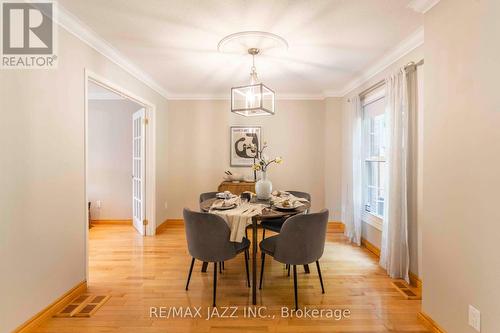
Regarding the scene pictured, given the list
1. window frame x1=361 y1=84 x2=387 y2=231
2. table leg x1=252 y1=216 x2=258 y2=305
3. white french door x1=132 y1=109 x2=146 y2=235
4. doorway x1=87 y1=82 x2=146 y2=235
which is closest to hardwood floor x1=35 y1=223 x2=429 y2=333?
table leg x1=252 y1=216 x2=258 y2=305

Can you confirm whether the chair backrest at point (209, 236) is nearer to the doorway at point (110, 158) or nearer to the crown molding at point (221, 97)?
the crown molding at point (221, 97)

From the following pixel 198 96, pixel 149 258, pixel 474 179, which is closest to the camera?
pixel 474 179

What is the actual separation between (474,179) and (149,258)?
3359 mm

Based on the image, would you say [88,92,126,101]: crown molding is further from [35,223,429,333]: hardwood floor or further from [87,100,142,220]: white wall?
[35,223,429,333]: hardwood floor

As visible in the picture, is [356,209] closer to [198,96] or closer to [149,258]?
[149,258]

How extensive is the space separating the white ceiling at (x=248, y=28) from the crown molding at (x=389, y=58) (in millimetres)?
35

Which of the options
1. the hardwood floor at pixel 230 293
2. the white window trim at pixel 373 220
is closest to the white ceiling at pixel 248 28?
the white window trim at pixel 373 220

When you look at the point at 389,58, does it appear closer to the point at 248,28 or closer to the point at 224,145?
the point at 248,28

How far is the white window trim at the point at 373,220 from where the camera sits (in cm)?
331

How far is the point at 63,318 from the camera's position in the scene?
6.60ft

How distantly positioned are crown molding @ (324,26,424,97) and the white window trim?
192cm

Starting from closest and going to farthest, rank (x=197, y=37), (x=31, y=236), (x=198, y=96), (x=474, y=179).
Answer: (x=474, y=179) → (x=31, y=236) → (x=197, y=37) → (x=198, y=96)

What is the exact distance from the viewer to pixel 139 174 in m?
4.25

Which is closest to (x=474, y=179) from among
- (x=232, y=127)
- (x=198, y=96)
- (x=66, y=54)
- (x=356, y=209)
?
(x=356, y=209)
